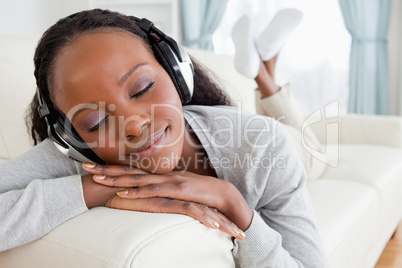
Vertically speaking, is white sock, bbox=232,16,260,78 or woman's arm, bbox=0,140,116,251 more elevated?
white sock, bbox=232,16,260,78

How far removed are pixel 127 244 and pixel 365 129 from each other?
211 centimetres

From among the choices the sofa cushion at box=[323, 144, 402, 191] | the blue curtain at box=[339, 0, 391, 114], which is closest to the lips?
the sofa cushion at box=[323, 144, 402, 191]

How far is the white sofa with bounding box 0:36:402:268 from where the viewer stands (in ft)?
1.99

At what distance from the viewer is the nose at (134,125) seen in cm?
77

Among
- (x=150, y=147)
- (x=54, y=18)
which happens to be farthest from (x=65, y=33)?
(x=54, y=18)

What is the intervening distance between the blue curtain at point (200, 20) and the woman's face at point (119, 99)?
10.1 feet

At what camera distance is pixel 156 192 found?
73 cm

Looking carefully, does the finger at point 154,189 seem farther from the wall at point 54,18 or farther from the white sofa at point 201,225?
the wall at point 54,18

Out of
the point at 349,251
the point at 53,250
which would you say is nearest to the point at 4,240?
the point at 53,250

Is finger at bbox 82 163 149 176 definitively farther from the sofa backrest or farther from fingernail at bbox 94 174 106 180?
the sofa backrest

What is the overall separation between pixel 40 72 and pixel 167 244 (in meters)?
0.46

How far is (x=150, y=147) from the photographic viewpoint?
0.83 meters

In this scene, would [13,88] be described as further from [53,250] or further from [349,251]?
[349,251]

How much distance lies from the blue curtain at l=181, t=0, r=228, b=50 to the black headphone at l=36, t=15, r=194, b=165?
9.85 ft
